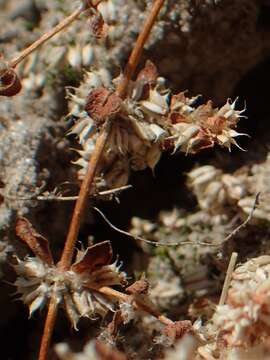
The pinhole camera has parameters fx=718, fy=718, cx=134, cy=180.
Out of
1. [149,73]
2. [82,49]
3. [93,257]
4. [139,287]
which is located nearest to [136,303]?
[139,287]

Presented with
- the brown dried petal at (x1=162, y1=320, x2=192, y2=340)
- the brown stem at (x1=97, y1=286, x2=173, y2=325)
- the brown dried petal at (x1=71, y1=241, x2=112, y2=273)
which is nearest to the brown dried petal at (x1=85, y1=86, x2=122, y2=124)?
the brown dried petal at (x1=71, y1=241, x2=112, y2=273)

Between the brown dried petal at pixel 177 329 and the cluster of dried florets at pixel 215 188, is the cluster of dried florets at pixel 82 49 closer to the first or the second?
the cluster of dried florets at pixel 215 188

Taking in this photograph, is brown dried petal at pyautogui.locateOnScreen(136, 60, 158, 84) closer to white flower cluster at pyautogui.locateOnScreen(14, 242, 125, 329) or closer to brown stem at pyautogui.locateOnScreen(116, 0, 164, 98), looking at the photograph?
brown stem at pyautogui.locateOnScreen(116, 0, 164, 98)

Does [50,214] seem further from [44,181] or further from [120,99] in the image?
[120,99]

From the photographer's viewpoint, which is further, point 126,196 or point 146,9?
point 126,196

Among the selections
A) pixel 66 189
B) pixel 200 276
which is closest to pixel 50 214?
pixel 66 189

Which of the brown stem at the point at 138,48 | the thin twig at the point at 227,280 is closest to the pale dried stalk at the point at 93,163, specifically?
the brown stem at the point at 138,48
